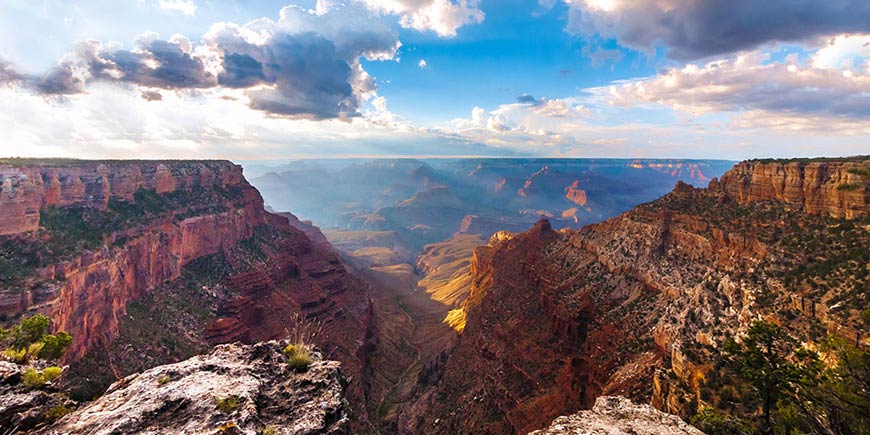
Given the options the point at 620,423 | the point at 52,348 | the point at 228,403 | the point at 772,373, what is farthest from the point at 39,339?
the point at 772,373

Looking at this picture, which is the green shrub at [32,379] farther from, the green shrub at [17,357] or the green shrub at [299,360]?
the green shrub at [299,360]

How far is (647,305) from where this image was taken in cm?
3859

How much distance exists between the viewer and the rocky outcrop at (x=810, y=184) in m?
28.9

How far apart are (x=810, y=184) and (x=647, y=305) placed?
17.4 metres

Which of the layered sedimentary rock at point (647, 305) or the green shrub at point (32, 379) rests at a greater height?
the green shrub at point (32, 379)

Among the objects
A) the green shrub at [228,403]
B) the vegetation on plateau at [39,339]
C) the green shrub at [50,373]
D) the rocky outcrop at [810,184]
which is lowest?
the vegetation on plateau at [39,339]

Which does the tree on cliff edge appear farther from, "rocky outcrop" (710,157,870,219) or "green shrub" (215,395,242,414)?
"rocky outcrop" (710,157,870,219)

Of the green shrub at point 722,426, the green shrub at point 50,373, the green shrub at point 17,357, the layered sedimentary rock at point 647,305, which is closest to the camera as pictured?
the green shrub at point 50,373

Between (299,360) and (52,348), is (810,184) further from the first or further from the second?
(52,348)

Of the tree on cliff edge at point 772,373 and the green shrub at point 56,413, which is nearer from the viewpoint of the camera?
the green shrub at point 56,413

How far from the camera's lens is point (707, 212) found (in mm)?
41812

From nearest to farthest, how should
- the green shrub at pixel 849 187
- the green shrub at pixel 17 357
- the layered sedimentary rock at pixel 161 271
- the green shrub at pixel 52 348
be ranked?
the green shrub at pixel 17 357 → the green shrub at pixel 52 348 → the green shrub at pixel 849 187 → the layered sedimentary rock at pixel 161 271

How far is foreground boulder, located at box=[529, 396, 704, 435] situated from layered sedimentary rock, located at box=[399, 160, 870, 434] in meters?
13.9

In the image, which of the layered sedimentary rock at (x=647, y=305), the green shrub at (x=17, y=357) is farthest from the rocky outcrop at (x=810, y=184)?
the green shrub at (x=17, y=357)
